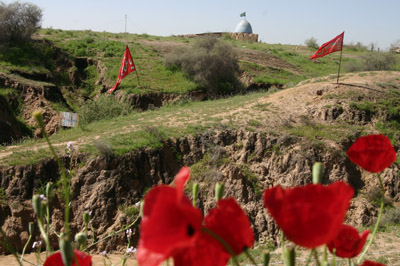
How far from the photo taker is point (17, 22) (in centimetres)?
2452

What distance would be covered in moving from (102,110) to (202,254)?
16953 mm

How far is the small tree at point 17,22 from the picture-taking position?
76.3 feet

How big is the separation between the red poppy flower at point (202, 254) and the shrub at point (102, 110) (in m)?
16.3

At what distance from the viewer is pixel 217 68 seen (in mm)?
22609

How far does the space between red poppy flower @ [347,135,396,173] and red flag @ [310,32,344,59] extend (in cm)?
1286

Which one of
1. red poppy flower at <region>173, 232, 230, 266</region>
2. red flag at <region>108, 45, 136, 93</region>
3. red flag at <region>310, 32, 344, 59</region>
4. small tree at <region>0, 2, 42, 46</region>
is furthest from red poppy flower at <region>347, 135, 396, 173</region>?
small tree at <region>0, 2, 42, 46</region>

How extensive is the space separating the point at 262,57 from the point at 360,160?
27175mm

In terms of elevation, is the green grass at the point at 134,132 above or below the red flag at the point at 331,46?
below

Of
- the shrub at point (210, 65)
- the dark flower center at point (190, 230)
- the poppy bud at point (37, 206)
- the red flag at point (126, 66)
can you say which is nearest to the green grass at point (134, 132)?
the red flag at point (126, 66)

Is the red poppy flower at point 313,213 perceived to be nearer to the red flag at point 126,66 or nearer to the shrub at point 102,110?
the shrub at point 102,110

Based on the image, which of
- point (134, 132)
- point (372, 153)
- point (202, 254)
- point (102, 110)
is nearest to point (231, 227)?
point (202, 254)

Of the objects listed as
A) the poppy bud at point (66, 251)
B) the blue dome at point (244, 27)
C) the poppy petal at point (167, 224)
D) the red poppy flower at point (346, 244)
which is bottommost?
the red poppy flower at point (346, 244)

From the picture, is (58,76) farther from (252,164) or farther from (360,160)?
(360,160)

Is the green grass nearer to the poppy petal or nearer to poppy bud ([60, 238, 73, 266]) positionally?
poppy bud ([60, 238, 73, 266])
